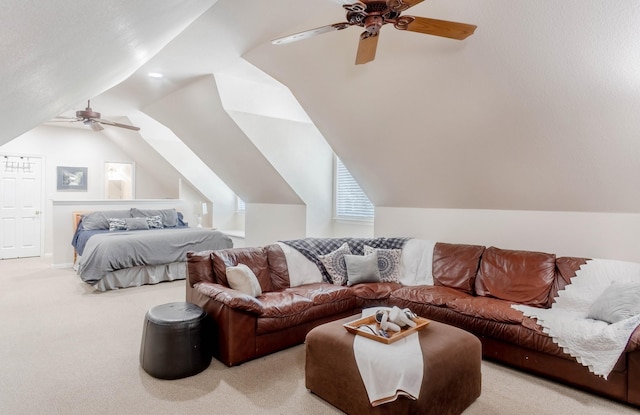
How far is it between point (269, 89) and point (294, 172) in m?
1.29

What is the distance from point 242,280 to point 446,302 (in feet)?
6.17

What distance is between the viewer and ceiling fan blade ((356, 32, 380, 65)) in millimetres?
2286

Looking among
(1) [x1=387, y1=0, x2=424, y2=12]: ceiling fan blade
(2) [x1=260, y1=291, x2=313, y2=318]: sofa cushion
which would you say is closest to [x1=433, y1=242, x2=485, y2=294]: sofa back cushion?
(2) [x1=260, y1=291, x2=313, y2=318]: sofa cushion

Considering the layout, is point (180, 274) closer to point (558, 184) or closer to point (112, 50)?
point (112, 50)

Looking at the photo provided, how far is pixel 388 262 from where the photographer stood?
4.25 m

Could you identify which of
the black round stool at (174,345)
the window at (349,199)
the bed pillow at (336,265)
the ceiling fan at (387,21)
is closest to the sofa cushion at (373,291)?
the bed pillow at (336,265)

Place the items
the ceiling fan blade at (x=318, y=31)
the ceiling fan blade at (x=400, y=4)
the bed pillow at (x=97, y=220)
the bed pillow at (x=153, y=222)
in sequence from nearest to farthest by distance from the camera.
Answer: the ceiling fan blade at (x=400, y=4) < the ceiling fan blade at (x=318, y=31) < the bed pillow at (x=97, y=220) < the bed pillow at (x=153, y=222)

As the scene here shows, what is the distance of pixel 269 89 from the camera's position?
507cm

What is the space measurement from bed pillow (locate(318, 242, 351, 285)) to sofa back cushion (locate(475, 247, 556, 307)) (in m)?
1.41

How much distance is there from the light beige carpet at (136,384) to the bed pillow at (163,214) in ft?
10.5

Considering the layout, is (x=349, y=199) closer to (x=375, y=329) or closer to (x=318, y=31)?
(x=375, y=329)

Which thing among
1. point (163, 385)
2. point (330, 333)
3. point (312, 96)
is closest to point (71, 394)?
point (163, 385)

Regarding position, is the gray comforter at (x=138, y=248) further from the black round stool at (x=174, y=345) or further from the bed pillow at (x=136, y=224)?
the black round stool at (x=174, y=345)

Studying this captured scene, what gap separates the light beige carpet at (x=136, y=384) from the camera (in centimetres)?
236
